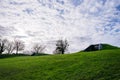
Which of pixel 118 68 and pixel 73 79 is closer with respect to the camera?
pixel 73 79

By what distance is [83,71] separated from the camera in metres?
29.6

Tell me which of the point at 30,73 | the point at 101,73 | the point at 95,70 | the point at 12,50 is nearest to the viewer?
the point at 101,73

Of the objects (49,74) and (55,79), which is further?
(49,74)

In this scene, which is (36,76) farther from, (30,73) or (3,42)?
(3,42)

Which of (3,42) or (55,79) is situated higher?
(3,42)

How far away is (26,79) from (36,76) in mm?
1613

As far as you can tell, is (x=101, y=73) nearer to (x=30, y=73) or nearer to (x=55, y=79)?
(x=55, y=79)

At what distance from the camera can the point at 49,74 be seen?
3139cm

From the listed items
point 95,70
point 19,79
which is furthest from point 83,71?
point 19,79

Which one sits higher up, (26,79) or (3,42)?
(3,42)

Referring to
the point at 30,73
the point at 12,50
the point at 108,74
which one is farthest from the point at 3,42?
the point at 108,74

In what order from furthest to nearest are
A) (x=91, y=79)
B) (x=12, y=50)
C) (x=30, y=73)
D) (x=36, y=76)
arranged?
(x=12, y=50) → (x=30, y=73) → (x=36, y=76) → (x=91, y=79)

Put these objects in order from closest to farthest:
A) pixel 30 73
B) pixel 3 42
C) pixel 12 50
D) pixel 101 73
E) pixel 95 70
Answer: pixel 101 73
pixel 95 70
pixel 30 73
pixel 3 42
pixel 12 50

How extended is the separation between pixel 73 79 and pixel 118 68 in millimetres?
6429
